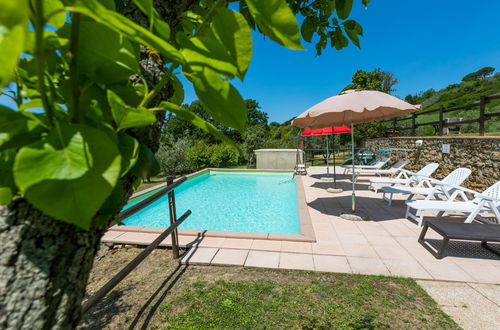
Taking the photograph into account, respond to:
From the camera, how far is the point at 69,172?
19cm

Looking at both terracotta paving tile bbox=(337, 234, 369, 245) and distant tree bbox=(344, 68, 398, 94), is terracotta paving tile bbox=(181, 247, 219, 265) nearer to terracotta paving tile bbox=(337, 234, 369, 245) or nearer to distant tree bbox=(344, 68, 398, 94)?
terracotta paving tile bbox=(337, 234, 369, 245)

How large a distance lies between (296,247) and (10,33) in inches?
163

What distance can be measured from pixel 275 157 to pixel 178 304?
43.6ft

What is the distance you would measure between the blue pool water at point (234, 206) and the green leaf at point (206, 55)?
5595 mm

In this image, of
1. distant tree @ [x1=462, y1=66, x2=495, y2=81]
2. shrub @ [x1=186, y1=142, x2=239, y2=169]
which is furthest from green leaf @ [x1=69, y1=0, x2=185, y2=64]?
distant tree @ [x1=462, y1=66, x2=495, y2=81]

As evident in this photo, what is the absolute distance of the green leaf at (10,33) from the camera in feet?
0.36

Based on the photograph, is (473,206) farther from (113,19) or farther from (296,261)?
(113,19)

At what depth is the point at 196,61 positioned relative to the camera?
0.24 meters

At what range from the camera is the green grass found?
228 cm

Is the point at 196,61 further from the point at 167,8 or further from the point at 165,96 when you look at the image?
the point at 167,8

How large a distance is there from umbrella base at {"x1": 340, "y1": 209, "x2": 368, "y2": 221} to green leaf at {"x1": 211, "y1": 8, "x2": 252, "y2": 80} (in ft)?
17.7

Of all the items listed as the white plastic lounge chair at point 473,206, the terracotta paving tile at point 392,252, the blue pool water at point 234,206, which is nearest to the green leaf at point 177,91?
the terracotta paving tile at point 392,252

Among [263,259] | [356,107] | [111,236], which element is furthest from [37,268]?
[356,107]

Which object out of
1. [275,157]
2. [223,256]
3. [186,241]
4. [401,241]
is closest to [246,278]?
[223,256]
